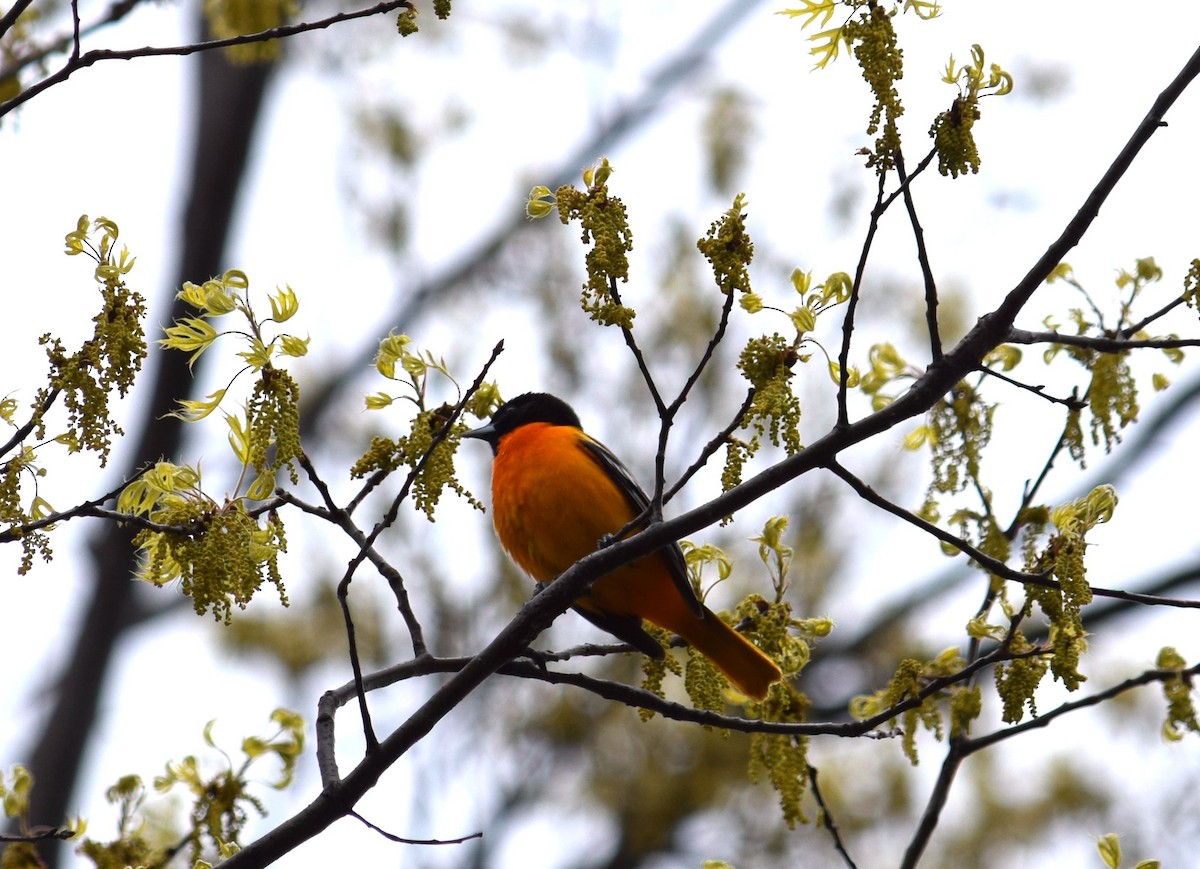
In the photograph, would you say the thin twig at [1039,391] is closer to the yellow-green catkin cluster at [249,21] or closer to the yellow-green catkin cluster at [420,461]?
the yellow-green catkin cluster at [420,461]

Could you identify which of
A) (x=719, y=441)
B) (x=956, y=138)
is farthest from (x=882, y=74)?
(x=719, y=441)

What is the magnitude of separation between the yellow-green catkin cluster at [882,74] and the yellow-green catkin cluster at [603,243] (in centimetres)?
47

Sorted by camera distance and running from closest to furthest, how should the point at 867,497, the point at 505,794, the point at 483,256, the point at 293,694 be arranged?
the point at 867,497
the point at 505,794
the point at 293,694
the point at 483,256

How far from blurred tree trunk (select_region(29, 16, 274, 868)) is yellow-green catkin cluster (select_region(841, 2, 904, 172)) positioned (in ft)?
18.0

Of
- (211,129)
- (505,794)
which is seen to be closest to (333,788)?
(505,794)

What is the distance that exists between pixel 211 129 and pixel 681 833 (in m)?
6.48

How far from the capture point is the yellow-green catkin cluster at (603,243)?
92.4 inches

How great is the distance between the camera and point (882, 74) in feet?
7.32

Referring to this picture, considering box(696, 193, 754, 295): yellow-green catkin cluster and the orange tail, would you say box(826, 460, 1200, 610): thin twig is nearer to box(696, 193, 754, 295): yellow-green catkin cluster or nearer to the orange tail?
box(696, 193, 754, 295): yellow-green catkin cluster

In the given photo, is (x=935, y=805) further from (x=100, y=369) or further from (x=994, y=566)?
(x=100, y=369)

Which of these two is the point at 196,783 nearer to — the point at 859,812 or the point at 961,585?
the point at 859,812

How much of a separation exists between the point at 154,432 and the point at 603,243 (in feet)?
23.4

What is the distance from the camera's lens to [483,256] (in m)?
11.1

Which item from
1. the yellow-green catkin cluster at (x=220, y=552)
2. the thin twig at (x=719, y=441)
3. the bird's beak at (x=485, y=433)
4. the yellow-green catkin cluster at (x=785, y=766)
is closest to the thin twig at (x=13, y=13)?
the yellow-green catkin cluster at (x=220, y=552)
